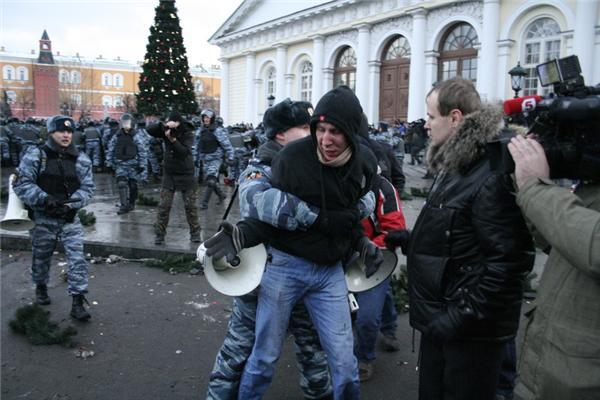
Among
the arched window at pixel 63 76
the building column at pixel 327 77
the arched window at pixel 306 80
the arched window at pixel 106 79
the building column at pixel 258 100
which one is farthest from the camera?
the arched window at pixel 106 79

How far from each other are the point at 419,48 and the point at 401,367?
22.9 m

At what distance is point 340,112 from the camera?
2.61 metres

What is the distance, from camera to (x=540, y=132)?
71.1 inches

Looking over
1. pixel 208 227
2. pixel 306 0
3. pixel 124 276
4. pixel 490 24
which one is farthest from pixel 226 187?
pixel 306 0

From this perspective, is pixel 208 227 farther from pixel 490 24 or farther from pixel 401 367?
pixel 490 24

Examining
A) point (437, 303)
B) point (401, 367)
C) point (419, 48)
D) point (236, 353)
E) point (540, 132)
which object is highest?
point (419, 48)

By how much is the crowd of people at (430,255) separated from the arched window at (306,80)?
30.1m

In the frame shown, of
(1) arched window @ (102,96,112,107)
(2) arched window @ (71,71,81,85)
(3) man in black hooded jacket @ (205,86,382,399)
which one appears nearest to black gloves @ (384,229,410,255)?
(3) man in black hooded jacket @ (205,86,382,399)

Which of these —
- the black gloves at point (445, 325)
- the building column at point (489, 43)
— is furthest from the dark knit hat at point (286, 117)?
the building column at point (489, 43)

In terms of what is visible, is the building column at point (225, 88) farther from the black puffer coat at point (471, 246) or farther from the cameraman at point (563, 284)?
the cameraman at point (563, 284)

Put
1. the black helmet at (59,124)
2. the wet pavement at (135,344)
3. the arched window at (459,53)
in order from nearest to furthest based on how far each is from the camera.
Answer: the wet pavement at (135,344)
the black helmet at (59,124)
the arched window at (459,53)

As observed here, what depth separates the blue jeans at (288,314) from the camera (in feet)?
8.86

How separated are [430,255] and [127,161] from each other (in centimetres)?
930

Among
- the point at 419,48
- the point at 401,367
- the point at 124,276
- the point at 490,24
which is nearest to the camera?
the point at 401,367
